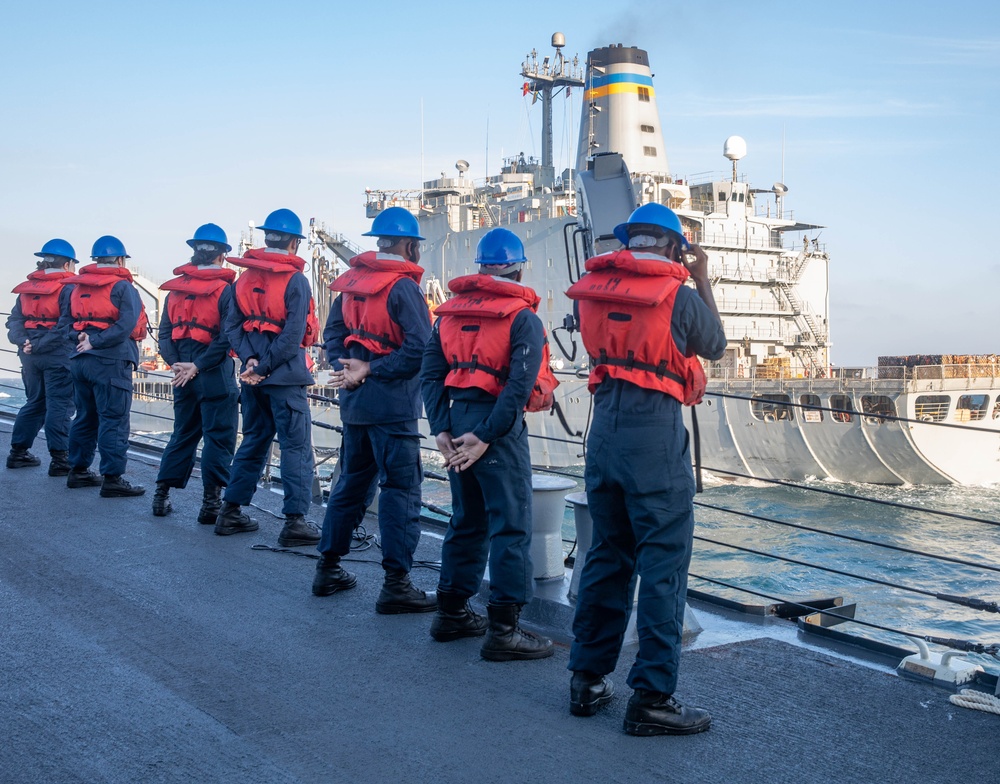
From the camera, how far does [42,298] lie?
6.69 metres

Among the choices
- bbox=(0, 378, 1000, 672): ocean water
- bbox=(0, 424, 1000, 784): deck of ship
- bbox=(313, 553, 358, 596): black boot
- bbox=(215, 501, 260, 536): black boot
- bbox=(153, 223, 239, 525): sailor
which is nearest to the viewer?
bbox=(0, 424, 1000, 784): deck of ship

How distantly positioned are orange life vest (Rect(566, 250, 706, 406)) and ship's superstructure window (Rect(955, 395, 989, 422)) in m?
25.4

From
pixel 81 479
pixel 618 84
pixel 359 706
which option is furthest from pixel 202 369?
pixel 618 84

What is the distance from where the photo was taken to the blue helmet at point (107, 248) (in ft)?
19.5

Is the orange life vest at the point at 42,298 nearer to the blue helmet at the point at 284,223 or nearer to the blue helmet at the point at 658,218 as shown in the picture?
the blue helmet at the point at 284,223

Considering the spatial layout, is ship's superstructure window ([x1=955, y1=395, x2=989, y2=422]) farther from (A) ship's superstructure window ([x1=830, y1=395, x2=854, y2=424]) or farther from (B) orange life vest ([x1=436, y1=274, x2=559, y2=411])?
(B) orange life vest ([x1=436, y1=274, x2=559, y2=411])

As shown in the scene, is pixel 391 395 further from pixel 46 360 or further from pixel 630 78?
pixel 630 78

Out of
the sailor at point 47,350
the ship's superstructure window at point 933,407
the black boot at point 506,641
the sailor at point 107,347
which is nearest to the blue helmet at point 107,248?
the sailor at point 107,347

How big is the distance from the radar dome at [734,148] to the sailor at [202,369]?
26606 millimetres

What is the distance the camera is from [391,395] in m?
3.77

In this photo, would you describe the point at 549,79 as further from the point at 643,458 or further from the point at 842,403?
the point at 643,458

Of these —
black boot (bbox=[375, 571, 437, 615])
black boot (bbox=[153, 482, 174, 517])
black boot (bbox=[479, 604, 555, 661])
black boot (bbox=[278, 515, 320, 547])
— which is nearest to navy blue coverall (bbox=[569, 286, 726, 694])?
black boot (bbox=[479, 604, 555, 661])

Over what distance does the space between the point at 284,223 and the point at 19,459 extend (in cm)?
362

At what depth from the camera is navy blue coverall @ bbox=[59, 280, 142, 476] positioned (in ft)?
19.3
